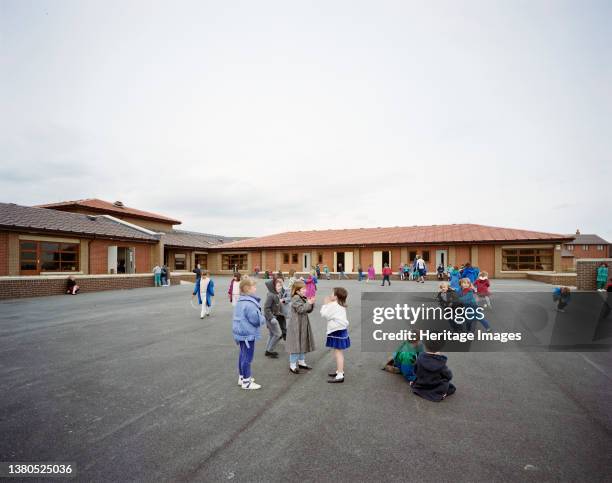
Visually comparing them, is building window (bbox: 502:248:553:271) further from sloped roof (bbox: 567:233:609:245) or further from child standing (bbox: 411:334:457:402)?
sloped roof (bbox: 567:233:609:245)

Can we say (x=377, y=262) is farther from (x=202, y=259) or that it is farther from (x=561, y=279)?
(x=202, y=259)

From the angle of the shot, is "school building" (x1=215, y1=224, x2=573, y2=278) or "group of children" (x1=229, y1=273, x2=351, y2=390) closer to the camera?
"group of children" (x1=229, y1=273, x2=351, y2=390)

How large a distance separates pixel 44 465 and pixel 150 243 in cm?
2430

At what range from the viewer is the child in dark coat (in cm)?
436

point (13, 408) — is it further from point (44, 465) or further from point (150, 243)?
point (150, 243)

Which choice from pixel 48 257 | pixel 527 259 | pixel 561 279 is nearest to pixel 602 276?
pixel 561 279

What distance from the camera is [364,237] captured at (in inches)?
1328

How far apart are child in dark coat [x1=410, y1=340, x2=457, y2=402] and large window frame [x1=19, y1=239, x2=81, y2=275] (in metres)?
21.3

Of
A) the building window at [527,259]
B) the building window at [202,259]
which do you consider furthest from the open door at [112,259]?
the building window at [527,259]

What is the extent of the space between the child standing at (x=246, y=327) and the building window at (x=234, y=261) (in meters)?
33.1

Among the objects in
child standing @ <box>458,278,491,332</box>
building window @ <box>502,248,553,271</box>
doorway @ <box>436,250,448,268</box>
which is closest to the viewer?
child standing @ <box>458,278,491,332</box>

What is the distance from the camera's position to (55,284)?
16734mm

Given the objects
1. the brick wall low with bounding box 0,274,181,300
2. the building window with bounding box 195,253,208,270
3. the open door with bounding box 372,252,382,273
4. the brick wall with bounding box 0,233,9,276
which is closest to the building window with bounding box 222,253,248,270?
the building window with bounding box 195,253,208,270

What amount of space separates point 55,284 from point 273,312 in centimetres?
1615
